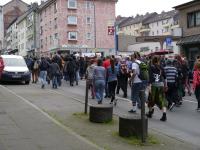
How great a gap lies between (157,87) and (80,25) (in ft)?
184

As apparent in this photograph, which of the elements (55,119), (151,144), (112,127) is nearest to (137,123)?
(151,144)

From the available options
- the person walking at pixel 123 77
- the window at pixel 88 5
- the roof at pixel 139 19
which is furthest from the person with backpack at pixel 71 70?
the roof at pixel 139 19

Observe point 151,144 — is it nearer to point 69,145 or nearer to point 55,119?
point 69,145

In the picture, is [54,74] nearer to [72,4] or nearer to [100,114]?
[100,114]

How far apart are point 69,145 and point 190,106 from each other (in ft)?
27.0

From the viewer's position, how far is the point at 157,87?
40.8ft

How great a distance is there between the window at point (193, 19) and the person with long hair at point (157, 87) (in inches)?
926

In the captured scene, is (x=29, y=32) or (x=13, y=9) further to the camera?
(x=13, y=9)

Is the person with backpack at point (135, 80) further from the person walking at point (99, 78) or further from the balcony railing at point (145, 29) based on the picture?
the balcony railing at point (145, 29)

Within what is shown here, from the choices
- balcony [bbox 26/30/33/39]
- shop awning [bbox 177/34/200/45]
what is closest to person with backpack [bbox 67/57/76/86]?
shop awning [bbox 177/34/200/45]

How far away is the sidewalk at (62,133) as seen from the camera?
8.60m

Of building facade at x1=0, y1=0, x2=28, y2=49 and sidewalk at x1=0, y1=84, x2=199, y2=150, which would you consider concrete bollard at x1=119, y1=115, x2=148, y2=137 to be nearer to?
sidewalk at x1=0, y1=84, x2=199, y2=150

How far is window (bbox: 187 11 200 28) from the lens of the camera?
35.6 metres

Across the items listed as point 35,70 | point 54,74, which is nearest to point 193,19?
point 35,70
